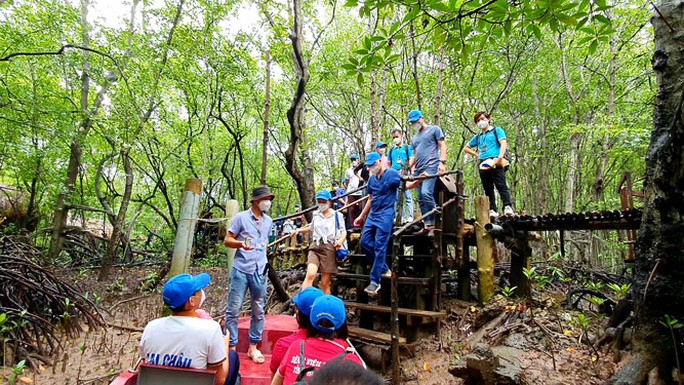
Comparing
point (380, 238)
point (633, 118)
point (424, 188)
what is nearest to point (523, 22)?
point (380, 238)

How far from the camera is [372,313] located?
5910mm

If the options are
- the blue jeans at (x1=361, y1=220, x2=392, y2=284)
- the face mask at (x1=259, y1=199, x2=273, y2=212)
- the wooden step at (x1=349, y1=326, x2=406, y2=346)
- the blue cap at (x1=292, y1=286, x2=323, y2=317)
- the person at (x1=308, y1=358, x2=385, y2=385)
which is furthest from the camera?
the blue jeans at (x1=361, y1=220, x2=392, y2=284)

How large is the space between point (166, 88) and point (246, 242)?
12.4m

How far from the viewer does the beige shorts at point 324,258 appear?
18.4ft

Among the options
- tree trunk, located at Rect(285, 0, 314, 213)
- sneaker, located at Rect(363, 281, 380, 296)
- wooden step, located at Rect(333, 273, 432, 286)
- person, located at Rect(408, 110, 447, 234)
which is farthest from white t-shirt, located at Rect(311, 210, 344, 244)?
tree trunk, located at Rect(285, 0, 314, 213)

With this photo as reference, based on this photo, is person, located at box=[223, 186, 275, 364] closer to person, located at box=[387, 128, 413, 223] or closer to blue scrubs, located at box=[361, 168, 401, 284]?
blue scrubs, located at box=[361, 168, 401, 284]

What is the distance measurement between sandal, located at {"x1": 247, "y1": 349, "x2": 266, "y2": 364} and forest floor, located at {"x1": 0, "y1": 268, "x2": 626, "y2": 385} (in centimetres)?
197

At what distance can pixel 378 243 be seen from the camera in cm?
526

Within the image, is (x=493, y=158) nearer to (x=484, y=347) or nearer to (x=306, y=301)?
(x=484, y=347)

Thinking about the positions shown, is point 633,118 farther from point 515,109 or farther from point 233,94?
point 233,94

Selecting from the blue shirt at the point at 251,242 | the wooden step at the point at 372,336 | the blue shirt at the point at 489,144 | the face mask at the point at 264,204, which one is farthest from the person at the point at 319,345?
the blue shirt at the point at 489,144

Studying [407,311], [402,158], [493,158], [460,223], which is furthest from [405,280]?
[402,158]

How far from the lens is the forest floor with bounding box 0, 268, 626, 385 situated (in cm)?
431

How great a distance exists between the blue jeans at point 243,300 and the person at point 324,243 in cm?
108
